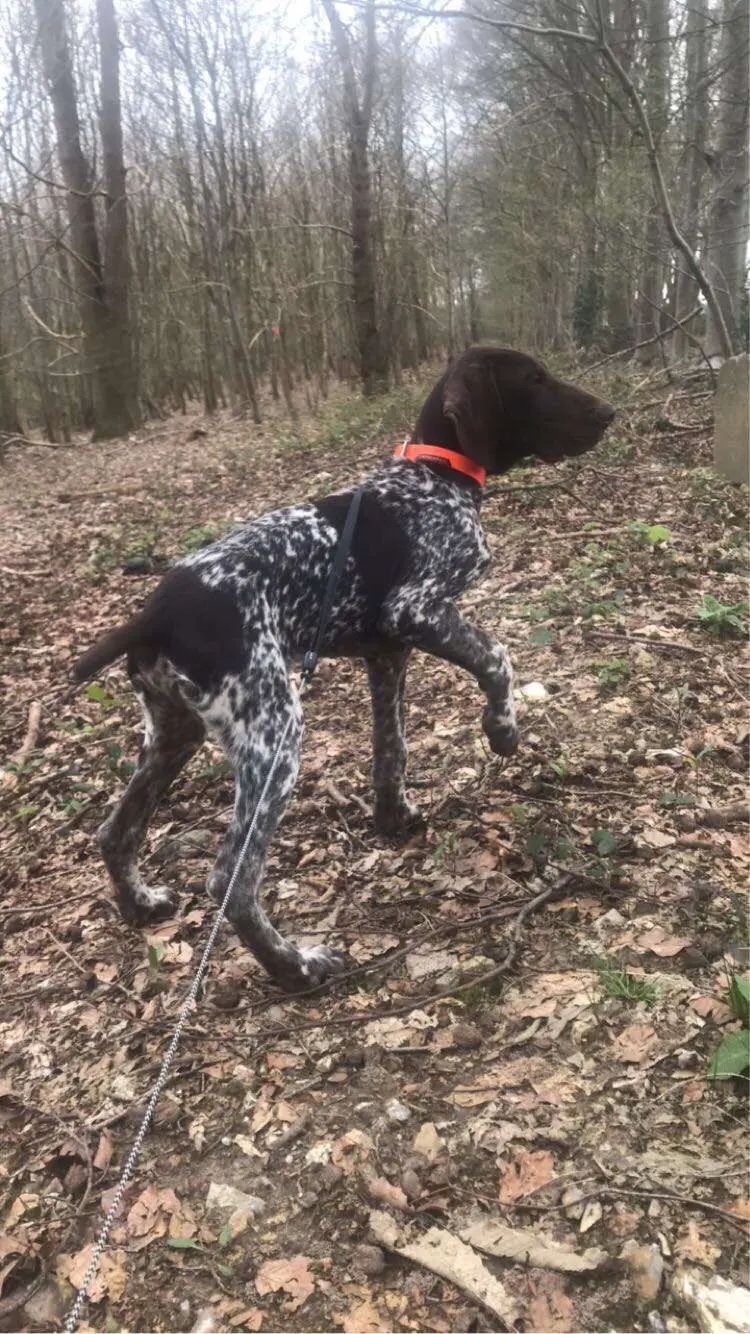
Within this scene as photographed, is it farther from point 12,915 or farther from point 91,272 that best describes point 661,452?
point 91,272

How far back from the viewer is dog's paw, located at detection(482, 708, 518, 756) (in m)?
3.79

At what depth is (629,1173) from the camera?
2184 millimetres

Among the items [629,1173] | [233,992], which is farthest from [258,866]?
[629,1173]

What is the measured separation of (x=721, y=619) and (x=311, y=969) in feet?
11.6

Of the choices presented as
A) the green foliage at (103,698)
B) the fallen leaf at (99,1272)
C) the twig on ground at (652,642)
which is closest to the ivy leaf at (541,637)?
the twig on ground at (652,642)

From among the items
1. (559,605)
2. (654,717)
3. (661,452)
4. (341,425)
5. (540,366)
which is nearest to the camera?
(540,366)

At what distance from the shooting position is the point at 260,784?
310 cm

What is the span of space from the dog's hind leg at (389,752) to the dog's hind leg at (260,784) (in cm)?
88

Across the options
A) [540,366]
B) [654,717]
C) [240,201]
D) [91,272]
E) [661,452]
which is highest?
[240,201]

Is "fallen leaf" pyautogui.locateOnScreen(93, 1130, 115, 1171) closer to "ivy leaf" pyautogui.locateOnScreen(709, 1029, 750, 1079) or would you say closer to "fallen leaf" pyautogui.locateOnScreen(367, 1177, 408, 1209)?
"fallen leaf" pyautogui.locateOnScreen(367, 1177, 408, 1209)

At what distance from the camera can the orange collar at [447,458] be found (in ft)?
12.3

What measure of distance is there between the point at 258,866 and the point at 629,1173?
1.50 meters

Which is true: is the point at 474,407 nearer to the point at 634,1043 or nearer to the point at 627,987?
the point at 627,987

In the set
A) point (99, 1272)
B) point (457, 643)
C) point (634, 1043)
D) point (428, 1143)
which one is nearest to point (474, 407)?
point (457, 643)
